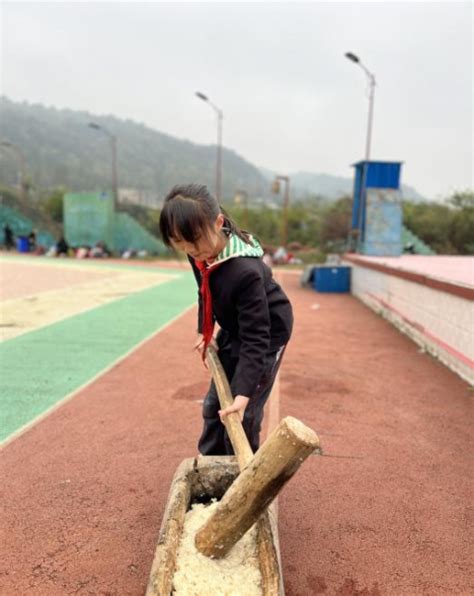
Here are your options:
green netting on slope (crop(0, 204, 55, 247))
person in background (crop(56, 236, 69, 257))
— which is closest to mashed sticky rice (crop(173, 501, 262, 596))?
person in background (crop(56, 236, 69, 257))

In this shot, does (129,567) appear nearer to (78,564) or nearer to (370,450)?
(78,564)

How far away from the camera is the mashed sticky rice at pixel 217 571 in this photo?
205cm

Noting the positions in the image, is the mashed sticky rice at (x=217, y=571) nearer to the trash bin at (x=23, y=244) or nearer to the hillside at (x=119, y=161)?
the trash bin at (x=23, y=244)

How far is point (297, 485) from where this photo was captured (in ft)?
11.1

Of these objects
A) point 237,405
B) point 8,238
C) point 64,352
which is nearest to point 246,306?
point 237,405

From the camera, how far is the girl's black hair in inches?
85.2

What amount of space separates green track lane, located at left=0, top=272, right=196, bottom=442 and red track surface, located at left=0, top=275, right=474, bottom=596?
306 millimetres

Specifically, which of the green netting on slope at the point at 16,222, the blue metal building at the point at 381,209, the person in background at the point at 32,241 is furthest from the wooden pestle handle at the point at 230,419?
the green netting on slope at the point at 16,222

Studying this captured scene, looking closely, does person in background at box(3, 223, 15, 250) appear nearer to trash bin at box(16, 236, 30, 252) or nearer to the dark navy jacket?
trash bin at box(16, 236, 30, 252)

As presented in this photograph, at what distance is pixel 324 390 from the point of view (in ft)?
17.8

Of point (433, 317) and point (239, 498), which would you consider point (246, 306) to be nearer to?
point (239, 498)

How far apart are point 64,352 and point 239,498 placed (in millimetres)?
5170

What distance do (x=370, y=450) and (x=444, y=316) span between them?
3.26 meters

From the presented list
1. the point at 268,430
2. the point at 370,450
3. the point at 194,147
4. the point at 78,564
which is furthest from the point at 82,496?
the point at 194,147
